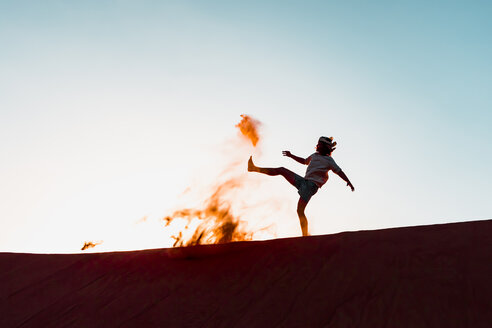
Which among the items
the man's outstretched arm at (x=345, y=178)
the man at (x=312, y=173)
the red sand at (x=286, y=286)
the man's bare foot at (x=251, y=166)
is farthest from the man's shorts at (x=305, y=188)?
the red sand at (x=286, y=286)

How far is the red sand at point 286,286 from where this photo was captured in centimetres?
380

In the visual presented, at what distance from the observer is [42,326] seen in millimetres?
4891

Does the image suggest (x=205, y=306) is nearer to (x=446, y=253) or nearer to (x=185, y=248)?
(x=185, y=248)

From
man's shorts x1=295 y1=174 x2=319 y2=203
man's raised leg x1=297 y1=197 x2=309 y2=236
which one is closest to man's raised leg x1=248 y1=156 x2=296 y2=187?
man's shorts x1=295 y1=174 x2=319 y2=203

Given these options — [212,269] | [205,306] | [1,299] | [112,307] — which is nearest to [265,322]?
[205,306]

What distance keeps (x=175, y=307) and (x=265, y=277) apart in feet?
3.06

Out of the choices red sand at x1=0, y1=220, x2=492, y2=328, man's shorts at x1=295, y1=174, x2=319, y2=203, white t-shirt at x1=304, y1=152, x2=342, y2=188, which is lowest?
red sand at x1=0, y1=220, x2=492, y2=328

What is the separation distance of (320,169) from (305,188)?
1.21 ft

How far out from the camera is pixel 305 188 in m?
→ 6.66

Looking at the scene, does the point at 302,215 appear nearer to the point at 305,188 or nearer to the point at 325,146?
the point at 305,188

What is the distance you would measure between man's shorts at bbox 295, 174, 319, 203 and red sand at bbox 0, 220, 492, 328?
1130mm

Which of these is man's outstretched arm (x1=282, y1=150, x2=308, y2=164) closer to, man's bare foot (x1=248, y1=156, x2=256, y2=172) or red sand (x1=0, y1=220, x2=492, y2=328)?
man's bare foot (x1=248, y1=156, x2=256, y2=172)

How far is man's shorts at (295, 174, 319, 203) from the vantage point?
21.7 ft

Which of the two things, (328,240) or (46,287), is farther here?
(46,287)
